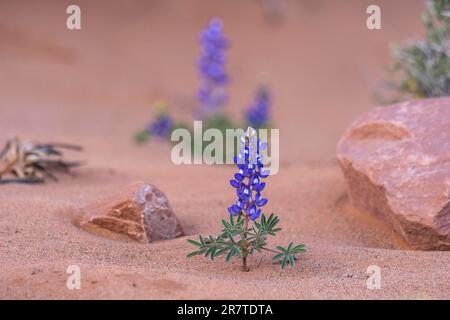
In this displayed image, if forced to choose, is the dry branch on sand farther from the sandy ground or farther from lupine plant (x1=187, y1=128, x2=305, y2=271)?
lupine plant (x1=187, y1=128, x2=305, y2=271)

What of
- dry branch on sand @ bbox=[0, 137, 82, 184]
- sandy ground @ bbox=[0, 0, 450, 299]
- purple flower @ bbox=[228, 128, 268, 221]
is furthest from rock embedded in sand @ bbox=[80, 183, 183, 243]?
Answer: dry branch on sand @ bbox=[0, 137, 82, 184]

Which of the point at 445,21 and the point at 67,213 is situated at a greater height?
the point at 445,21

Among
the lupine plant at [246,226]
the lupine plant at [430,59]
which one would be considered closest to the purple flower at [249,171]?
the lupine plant at [246,226]

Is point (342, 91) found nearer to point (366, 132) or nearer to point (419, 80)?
point (419, 80)

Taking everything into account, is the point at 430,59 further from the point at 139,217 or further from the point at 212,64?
the point at 139,217

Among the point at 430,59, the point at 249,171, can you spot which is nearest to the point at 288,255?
the point at 249,171

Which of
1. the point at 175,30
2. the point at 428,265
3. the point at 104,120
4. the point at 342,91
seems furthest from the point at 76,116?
the point at 428,265
